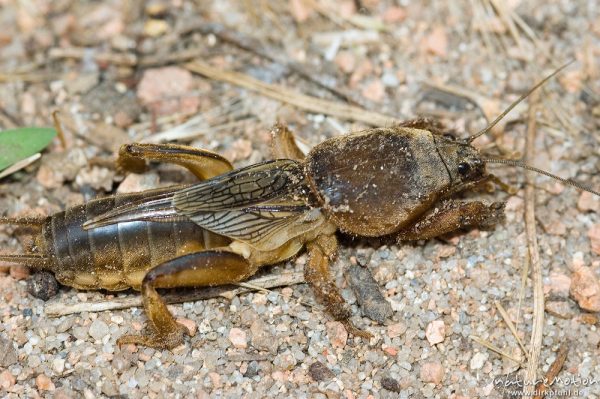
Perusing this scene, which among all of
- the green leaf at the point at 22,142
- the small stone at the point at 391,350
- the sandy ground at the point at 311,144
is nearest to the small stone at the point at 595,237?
the sandy ground at the point at 311,144

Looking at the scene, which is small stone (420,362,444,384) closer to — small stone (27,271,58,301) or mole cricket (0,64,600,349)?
mole cricket (0,64,600,349)

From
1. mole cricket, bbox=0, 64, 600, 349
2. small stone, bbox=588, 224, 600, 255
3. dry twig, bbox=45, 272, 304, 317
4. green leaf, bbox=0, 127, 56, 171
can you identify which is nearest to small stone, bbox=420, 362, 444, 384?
mole cricket, bbox=0, 64, 600, 349

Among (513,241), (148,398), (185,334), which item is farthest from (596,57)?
(148,398)

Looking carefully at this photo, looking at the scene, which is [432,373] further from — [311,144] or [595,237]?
[311,144]

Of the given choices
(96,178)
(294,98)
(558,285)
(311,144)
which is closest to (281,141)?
(311,144)

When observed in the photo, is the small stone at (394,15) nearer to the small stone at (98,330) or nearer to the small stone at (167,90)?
the small stone at (167,90)

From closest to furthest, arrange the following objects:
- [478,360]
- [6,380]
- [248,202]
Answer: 1. [6,380]
2. [478,360]
3. [248,202]
